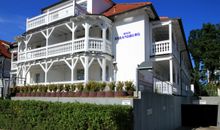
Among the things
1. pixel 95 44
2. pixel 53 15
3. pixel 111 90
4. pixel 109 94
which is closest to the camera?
pixel 109 94

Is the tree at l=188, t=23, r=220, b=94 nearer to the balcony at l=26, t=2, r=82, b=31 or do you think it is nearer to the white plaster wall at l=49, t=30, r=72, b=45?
the white plaster wall at l=49, t=30, r=72, b=45

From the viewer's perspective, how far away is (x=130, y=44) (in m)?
20.8

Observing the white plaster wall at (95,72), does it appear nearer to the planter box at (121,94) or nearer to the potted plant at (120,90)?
the potted plant at (120,90)

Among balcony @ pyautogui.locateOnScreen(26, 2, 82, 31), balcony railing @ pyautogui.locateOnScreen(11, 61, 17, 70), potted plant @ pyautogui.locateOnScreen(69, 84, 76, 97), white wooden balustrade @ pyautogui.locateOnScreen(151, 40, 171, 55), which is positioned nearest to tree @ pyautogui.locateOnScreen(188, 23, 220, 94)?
white wooden balustrade @ pyautogui.locateOnScreen(151, 40, 171, 55)

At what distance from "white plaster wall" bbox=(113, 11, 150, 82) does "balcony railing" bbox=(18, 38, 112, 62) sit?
1.03m

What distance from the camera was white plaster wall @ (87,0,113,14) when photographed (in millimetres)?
23469

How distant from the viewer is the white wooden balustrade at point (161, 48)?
19.7 m

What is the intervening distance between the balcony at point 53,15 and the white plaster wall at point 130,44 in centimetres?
381

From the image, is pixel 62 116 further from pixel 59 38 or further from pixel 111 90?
pixel 59 38

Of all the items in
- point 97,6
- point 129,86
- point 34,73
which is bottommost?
point 129,86

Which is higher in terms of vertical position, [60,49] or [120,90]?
[60,49]

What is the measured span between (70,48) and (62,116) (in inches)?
409

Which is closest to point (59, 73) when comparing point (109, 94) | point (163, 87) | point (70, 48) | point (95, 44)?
point (70, 48)

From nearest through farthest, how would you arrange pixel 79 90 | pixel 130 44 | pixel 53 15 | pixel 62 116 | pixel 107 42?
pixel 62 116 → pixel 79 90 → pixel 107 42 → pixel 130 44 → pixel 53 15
